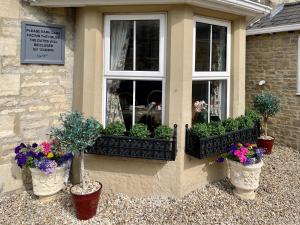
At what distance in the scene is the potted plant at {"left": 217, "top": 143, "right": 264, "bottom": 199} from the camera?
13.1ft

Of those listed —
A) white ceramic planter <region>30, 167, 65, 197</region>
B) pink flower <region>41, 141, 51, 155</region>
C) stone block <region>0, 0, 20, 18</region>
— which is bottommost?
white ceramic planter <region>30, 167, 65, 197</region>

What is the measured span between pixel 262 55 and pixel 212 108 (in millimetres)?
3903

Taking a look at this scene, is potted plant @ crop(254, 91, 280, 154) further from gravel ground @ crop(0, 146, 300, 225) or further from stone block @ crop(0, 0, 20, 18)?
stone block @ crop(0, 0, 20, 18)

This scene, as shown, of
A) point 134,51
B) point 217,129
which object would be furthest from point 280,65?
point 134,51

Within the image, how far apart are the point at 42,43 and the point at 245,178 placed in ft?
11.3

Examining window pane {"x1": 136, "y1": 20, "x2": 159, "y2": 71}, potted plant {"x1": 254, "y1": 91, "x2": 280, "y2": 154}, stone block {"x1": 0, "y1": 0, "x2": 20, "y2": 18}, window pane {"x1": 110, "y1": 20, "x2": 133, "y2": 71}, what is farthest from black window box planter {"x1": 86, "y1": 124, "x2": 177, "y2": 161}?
potted plant {"x1": 254, "y1": 91, "x2": 280, "y2": 154}

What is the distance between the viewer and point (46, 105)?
13.9 feet

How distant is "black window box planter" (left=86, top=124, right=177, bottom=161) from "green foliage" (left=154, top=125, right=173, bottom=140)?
6 cm

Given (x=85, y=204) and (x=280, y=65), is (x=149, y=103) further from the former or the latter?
(x=280, y=65)

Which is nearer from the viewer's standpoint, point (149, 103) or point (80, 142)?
point (80, 142)

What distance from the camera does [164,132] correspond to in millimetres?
3807

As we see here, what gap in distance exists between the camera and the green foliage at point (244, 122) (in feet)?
15.2

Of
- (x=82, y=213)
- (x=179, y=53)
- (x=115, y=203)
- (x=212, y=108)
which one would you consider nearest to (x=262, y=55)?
(x=212, y=108)

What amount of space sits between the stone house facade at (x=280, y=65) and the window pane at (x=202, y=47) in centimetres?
349
